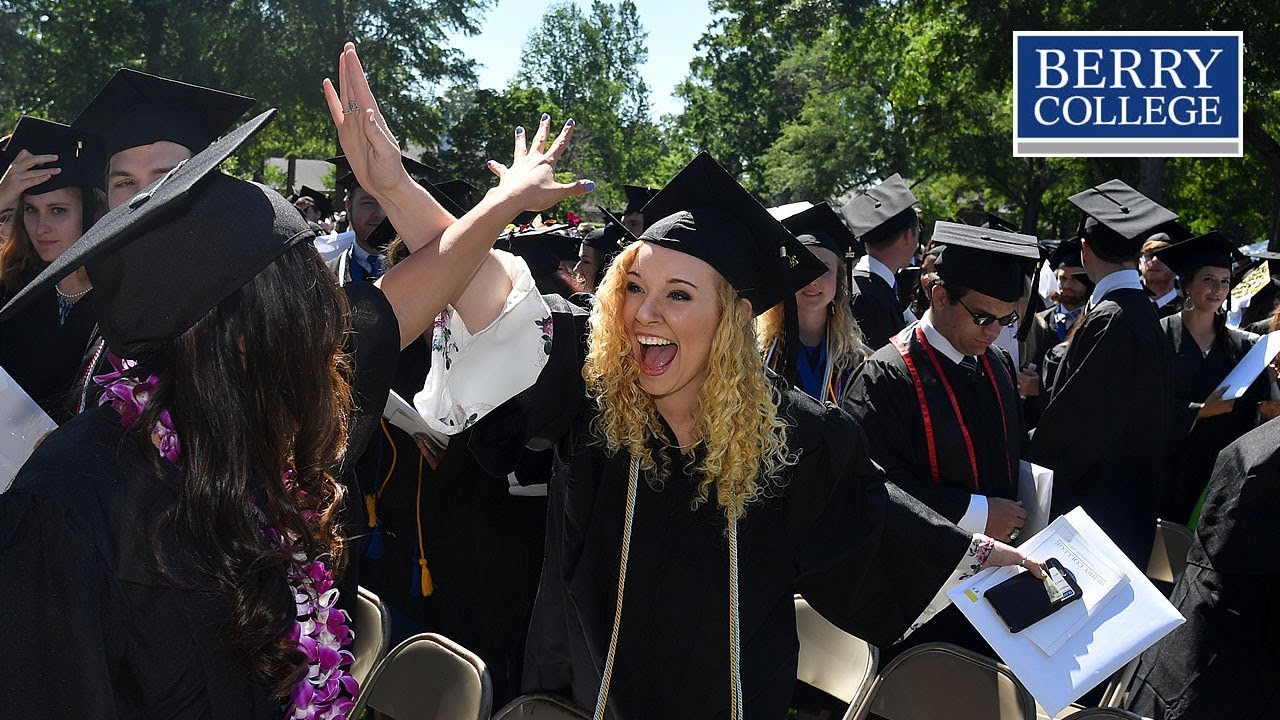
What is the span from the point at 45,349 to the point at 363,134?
149 cm

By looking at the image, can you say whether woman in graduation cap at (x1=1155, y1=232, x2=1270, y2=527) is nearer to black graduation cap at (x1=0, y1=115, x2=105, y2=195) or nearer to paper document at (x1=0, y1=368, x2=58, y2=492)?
black graduation cap at (x1=0, y1=115, x2=105, y2=195)

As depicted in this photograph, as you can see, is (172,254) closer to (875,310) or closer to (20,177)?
(20,177)

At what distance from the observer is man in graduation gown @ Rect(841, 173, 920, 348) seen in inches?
245

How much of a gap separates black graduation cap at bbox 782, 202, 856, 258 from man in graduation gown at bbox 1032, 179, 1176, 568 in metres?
1.27

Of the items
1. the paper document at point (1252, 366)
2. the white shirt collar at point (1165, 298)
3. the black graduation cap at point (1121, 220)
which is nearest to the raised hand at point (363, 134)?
the black graduation cap at point (1121, 220)

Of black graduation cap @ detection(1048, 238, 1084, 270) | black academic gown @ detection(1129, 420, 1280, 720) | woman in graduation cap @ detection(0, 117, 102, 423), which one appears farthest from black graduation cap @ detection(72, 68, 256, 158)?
black graduation cap @ detection(1048, 238, 1084, 270)

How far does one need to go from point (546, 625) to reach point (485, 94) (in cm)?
3338

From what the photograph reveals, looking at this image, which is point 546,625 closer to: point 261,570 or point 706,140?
point 261,570

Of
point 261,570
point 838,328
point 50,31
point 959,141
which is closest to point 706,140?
point 959,141

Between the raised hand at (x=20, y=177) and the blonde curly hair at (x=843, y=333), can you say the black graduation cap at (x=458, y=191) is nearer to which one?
the blonde curly hair at (x=843, y=333)

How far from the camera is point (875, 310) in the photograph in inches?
246

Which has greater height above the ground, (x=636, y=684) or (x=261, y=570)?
(x=261, y=570)

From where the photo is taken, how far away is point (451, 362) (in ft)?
7.64

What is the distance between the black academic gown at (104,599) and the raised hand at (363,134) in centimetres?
72
